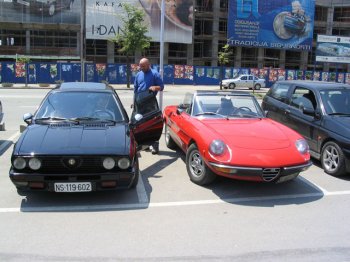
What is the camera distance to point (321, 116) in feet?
24.6

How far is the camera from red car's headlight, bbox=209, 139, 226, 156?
223 inches

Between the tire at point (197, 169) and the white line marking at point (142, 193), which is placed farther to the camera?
the tire at point (197, 169)

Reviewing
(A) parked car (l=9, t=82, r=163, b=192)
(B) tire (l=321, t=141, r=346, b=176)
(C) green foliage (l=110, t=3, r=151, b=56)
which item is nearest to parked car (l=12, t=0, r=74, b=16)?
(C) green foliage (l=110, t=3, r=151, b=56)

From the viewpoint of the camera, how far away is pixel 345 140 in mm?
6684

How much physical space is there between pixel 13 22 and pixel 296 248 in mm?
50380

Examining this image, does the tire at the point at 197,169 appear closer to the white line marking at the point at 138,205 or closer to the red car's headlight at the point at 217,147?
the red car's headlight at the point at 217,147

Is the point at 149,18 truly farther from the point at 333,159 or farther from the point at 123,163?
the point at 123,163

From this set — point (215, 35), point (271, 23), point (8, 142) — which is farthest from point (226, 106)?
point (271, 23)

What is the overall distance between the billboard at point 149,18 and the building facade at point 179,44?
213cm

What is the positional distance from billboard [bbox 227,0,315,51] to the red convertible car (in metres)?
47.7

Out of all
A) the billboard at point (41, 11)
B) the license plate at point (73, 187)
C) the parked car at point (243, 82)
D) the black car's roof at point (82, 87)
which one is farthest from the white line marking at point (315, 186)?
the billboard at point (41, 11)

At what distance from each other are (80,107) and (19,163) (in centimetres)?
158

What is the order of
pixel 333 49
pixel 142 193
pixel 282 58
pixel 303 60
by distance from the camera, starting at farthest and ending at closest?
pixel 303 60 → pixel 282 58 → pixel 333 49 → pixel 142 193

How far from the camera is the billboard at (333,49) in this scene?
164 feet
